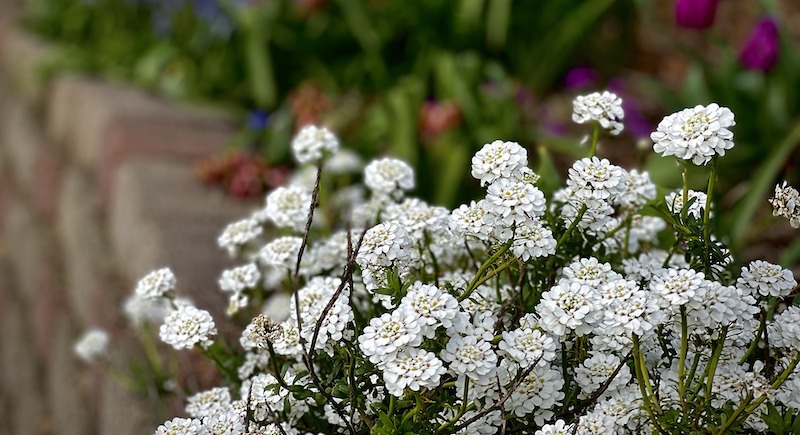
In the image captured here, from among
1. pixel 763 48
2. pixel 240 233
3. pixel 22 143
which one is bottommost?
pixel 240 233

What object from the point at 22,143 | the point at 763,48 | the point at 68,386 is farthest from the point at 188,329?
the point at 22,143

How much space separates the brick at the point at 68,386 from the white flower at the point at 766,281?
1353 mm

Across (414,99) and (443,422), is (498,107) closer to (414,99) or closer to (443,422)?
(414,99)

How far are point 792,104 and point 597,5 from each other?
0.76 m

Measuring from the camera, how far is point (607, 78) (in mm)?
3107

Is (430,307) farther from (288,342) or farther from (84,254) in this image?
(84,254)

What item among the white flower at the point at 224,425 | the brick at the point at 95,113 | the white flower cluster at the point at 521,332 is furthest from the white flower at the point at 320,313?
the brick at the point at 95,113

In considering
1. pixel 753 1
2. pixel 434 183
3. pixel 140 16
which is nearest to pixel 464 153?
pixel 434 183

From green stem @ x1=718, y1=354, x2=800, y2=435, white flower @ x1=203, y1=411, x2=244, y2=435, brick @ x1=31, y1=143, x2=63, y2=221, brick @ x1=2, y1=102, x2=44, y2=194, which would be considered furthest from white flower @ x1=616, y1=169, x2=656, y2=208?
brick @ x1=2, y1=102, x2=44, y2=194

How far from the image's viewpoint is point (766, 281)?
836mm

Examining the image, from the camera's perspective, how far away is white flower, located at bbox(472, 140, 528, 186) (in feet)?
2.77

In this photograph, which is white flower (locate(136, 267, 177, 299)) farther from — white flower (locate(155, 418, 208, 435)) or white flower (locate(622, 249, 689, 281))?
white flower (locate(622, 249, 689, 281))

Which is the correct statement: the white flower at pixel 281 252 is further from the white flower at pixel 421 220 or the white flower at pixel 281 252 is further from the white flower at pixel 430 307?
the white flower at pixel 430 307

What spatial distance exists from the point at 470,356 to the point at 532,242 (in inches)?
5.0
